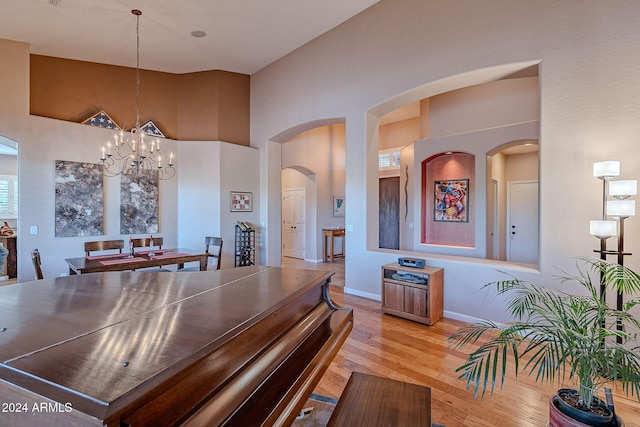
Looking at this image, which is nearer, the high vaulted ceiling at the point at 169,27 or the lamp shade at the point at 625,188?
the lamp shade at the point at 625,188

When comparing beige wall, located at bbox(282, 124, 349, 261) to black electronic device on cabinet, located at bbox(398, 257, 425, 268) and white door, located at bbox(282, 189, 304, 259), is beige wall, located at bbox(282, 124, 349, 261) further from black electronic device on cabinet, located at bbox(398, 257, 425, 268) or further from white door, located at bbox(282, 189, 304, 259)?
black electronic device on cabinet, located at bbox(398, 257, 425, 268)

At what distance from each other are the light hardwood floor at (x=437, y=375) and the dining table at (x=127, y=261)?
253 centimetres

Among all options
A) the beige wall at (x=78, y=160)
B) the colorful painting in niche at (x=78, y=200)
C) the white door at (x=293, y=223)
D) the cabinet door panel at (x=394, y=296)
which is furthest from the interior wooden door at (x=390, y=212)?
the colorful painting in niche at (x=78, y=200)

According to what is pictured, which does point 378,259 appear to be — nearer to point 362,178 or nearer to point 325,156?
point 362,178

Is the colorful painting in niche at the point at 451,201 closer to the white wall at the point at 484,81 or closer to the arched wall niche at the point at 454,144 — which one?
the arched wall niche at the point at 454,144

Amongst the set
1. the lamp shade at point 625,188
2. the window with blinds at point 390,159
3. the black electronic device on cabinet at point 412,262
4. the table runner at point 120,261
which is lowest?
the black electronic device on cabinet at point 412,262

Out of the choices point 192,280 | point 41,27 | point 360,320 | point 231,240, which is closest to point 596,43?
point 360,320

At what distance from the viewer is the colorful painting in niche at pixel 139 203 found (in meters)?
5.52

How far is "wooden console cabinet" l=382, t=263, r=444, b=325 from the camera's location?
3.74 metres

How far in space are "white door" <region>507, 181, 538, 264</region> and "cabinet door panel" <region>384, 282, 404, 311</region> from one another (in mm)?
4439

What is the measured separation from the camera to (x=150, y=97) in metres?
6.21

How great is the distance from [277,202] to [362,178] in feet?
8.70

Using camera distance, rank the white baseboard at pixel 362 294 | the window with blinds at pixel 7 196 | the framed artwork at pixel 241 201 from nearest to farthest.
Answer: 1. the white baseboard at pixel 362 294
2. the framed artwork at pixel 241 201
3. the window with blinds at pixel 7 196

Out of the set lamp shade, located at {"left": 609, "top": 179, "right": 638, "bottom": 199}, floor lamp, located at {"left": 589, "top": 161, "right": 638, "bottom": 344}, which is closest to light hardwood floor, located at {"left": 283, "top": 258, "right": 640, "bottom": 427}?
floor lamp, located at {"left": 589, "top": 161, "right": 638, "bottom": 344}
